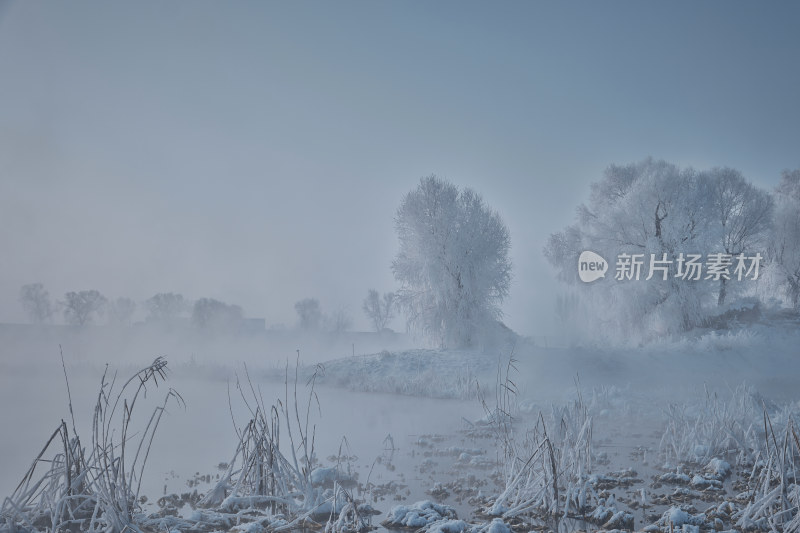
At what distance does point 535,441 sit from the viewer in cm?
648

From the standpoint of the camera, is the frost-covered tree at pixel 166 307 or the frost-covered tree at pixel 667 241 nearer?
the frost-covered tree at pixel 667 241

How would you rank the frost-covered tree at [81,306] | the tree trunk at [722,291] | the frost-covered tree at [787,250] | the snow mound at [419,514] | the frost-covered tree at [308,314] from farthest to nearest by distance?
the frost-covered tree at [308,314] < the frost-covered tree at [81,306] < the frost-covered tree at [787,250] < the tree trunk at [722,291] < the snow mound at [419,514]

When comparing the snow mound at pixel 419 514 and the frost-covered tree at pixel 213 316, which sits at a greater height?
the frost-covered tree at pixel 213 316

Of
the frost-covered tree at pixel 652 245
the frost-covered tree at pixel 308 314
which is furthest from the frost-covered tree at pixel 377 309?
the frost-covered tree at pixel 652 245

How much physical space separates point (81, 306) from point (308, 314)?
2727cm

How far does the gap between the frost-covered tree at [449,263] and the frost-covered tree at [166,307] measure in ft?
137

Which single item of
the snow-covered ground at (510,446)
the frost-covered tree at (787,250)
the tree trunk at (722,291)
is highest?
the frost-covered tree at (787,250)

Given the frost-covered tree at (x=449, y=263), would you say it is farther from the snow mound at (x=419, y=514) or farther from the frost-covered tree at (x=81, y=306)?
the frost-covered tree at (x=81, y=306)

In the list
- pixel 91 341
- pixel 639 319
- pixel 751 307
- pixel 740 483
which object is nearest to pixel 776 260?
pixel 751 307

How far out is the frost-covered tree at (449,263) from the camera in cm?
2841

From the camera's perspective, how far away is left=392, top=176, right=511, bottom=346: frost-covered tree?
93.2 feet

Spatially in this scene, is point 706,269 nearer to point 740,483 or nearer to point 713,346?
point 713,346

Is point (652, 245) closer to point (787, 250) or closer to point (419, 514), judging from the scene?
point (787, 250)

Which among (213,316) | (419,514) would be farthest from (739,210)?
(213,316)
